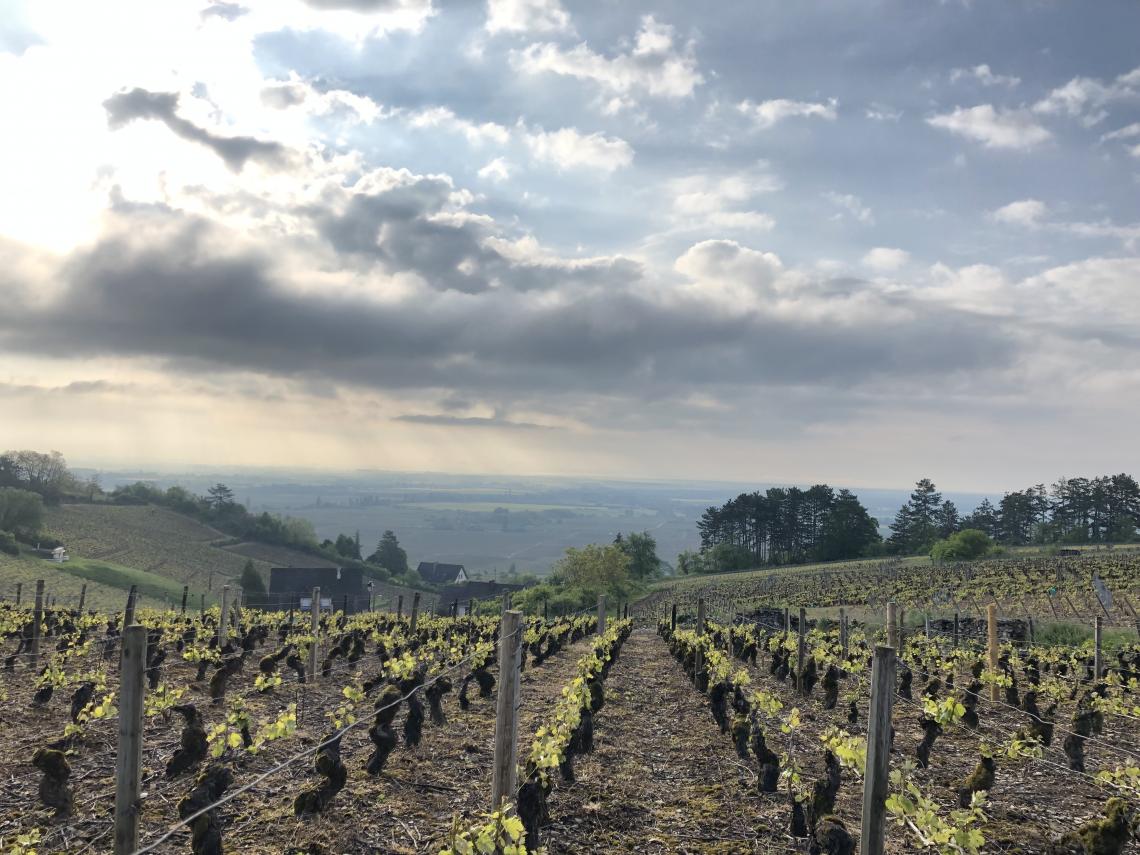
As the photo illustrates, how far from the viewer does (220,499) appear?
131 m

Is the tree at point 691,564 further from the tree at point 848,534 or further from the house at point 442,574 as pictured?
the house at point 442,574

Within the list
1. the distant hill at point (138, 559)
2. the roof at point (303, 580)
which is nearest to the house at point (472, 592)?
the distant hill at point (138, 559)

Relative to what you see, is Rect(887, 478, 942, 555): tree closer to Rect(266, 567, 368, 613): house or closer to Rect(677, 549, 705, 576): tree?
Rect(677, 549, 705, 576): tree

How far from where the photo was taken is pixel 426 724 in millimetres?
13328

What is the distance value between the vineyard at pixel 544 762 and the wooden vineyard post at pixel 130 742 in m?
0.02

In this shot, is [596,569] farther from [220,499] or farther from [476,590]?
[220,499]

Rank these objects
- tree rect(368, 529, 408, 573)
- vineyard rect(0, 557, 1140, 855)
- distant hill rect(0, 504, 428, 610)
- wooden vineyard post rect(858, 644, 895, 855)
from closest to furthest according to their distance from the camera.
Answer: wooden vineyard post rect(858, 644, 895, 855) → vineyard rect(0, 557, 1140, 855) → distant hill rect(0, 504, 428, 610) → tree rect(368, 529, 408, 573)

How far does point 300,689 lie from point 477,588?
249 ft

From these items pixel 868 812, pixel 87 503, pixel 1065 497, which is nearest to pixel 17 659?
pixel 868 812

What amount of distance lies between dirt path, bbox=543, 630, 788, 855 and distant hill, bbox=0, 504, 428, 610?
188 feet

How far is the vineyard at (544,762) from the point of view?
281 inches

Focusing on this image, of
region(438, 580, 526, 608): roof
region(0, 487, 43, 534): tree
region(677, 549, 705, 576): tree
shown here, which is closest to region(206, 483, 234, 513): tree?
region(0, 487, 43, 534): tree

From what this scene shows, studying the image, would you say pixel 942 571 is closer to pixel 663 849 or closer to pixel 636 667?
pixel 636 667

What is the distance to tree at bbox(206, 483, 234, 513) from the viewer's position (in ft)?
397
